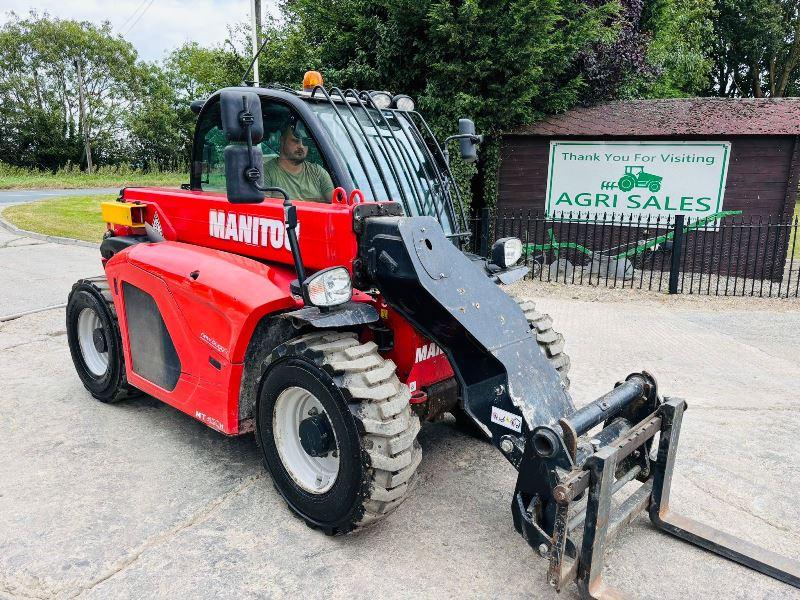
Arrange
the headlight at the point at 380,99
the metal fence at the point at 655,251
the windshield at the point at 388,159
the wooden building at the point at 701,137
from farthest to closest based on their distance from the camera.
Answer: the wooden building at the point at 701,137, the metal fence at the point at 655,251, the headlight at the point at 380,99, the windshield at the point at 388,159

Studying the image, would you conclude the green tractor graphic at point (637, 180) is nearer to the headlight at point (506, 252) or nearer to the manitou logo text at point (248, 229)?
the headlight at point (506, 252)

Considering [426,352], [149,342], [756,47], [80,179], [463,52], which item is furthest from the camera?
[80,179]

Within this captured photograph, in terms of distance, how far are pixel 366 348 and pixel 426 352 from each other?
53 cm

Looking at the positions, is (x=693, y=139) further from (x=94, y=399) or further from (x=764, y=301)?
(x=94, y=399)

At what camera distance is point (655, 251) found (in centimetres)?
1135

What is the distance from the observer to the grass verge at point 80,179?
28609mm

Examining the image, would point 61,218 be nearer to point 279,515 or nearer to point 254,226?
point 254,226

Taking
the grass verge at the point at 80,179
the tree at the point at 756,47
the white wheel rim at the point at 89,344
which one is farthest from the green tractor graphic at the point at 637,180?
the grass verge at the point at 80,179

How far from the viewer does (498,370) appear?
3.02 metres

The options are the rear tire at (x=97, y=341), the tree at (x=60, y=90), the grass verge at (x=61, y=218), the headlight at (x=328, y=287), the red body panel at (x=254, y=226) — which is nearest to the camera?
the headlight at (x=328, y=287)

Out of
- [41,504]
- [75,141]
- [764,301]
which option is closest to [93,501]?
[41,504]

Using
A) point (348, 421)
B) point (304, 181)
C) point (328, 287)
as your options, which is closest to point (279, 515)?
point (348, 421)

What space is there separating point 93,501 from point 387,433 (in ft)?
5.97

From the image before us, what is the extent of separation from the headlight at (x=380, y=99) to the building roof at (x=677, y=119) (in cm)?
801
